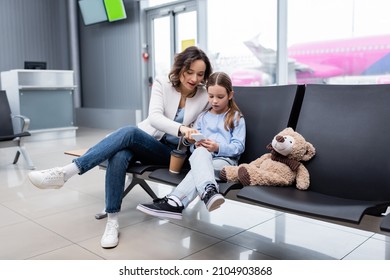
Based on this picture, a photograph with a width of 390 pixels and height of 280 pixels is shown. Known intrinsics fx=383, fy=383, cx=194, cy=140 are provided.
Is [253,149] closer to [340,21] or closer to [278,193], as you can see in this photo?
[278,193]

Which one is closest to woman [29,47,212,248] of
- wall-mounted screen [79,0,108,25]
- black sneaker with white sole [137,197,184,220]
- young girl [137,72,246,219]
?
young girl [137,72,246,219]

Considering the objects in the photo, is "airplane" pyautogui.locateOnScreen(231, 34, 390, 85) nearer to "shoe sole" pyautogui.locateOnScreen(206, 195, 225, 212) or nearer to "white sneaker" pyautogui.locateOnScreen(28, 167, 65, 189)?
"shoe sole" pyautogui.locateOnScreen(206, 195, 225, 212)

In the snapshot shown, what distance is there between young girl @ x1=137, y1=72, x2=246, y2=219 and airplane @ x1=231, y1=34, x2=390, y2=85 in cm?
313

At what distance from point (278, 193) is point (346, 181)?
37 centimetres

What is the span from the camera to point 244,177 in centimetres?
170

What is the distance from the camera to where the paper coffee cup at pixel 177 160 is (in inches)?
75.3

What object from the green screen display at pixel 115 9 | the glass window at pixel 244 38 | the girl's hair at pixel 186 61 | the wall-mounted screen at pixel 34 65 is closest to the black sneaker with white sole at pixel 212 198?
the girl's hair at pixel 186 61

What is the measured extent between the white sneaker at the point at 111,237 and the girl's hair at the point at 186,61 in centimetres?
84

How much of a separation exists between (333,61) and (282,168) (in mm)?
3693

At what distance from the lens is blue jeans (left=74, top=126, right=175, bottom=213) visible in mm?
1887

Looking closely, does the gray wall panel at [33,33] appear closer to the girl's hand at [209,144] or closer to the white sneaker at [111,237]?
the white sneaker at [111,237]

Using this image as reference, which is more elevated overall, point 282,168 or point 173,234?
point 282,168

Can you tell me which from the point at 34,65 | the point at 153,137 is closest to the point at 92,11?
the point at 34,65

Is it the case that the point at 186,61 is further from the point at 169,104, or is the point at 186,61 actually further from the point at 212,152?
the point at 212,152
